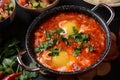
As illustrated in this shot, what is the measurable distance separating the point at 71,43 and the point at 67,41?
0.03 meters

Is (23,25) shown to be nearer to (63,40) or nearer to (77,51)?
(63,40)

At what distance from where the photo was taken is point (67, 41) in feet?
6.03

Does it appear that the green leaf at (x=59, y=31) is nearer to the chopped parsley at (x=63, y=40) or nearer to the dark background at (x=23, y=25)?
the chopped parsley at (x=63, y=40)

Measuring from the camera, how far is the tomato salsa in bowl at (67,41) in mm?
1754

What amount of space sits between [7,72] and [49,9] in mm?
521

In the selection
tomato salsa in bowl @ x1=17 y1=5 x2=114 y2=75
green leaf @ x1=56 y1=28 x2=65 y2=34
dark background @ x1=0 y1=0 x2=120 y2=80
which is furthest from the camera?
dark background @ x1=0 y1=0 x2=120 y2=80

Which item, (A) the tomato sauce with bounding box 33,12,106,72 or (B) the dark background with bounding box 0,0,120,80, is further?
(B) the dark background with bounding box 0,0,120,80

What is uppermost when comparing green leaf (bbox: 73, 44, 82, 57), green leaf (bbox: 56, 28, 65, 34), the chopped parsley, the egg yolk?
green leaf (bbox: 56, 28, 65, 34)

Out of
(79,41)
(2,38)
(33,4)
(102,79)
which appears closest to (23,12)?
(33,4)

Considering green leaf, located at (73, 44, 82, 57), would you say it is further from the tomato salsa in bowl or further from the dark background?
the dark background

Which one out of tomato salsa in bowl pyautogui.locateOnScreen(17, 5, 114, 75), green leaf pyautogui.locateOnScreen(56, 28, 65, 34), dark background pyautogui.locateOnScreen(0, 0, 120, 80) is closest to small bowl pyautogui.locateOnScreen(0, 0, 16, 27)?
dark background pyautogui.locateOnScreen(0, 0, 120, 80)

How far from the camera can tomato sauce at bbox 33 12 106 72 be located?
1770 mm

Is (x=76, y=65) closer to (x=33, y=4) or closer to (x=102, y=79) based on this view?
(x=102, y=79)

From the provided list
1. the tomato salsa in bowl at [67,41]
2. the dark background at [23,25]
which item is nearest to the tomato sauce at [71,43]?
the tomato salsa in bowl at [67,41]
